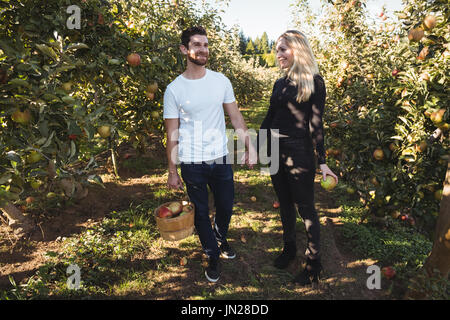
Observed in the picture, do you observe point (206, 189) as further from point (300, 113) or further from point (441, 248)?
point (441, 248)

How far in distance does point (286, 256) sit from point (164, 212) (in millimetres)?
1367

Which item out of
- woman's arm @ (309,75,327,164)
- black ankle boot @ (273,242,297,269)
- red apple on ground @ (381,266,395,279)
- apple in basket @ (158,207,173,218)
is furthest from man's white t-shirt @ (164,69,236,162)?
red apple on ground @ (381,266,395,279)

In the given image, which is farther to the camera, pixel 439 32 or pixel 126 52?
pixel 126 52

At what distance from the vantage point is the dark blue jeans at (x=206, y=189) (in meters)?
2.29

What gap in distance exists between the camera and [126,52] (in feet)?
7.93

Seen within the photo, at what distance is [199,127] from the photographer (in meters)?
2.23

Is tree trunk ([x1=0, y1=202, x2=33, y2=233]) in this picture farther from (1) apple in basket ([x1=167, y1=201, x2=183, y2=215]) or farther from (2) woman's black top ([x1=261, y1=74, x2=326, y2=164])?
(2) woman's black top ([x1=261, y1=74, x2=326, y2=164])

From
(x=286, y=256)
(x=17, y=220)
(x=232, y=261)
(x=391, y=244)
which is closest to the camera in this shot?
(x=286, y=256)

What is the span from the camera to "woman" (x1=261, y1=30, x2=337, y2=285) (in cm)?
211

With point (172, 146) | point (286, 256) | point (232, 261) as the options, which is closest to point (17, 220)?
point (172, 146)

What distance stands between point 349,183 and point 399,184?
0.83 metres

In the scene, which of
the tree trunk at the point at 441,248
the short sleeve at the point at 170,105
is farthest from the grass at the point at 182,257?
the short sleeve at the point at 170,105
